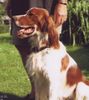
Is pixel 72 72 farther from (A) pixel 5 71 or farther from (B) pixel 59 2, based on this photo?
(A) pixel 5 71

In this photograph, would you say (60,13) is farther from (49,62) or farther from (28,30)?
(49,62)

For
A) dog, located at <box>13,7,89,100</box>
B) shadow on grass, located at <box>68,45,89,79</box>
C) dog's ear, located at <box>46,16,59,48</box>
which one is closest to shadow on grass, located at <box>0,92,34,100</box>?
dog, located at <box>13,7,89,100</box>

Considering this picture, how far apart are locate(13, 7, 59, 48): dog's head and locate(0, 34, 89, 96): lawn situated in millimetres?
2188

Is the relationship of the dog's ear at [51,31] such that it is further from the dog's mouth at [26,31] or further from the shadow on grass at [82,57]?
the shadow on grass at [82,57]

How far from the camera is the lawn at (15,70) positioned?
7066mm

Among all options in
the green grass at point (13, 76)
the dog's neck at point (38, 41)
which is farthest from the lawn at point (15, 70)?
the dog's neck at point (38, 41)

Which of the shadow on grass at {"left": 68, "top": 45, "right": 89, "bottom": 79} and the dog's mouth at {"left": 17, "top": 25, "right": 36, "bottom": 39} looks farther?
the shadow on grass at {"left": 68, "top": 45, "right": 89, "bottom": 79}

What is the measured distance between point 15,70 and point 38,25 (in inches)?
156

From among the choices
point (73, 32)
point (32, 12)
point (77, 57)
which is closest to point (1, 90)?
point (32, 12)

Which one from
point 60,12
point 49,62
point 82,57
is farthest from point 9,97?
point 82,57

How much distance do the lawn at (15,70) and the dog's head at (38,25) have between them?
2188 mm

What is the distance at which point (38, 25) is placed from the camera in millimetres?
4699

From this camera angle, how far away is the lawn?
7.07 metres

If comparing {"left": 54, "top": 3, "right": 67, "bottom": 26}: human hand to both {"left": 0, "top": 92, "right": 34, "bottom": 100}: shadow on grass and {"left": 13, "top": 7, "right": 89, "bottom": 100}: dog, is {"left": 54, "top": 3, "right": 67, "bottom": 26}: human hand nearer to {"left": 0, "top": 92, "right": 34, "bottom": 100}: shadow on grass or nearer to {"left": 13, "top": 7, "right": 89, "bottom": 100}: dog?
{"left": 13, "top": 7, "right": 89, "bottom": 100}: dog
